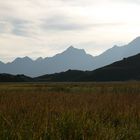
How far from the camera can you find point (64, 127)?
9.16m

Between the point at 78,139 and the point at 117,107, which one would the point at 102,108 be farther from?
the point at 78,139

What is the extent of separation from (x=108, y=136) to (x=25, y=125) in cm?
195

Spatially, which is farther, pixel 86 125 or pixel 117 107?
pixel 117 107

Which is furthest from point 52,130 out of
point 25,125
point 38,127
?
point 25,125

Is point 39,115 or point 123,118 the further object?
point 123,118

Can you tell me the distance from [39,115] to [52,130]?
231 cm

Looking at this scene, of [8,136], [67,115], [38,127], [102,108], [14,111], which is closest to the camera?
→ [8,136]

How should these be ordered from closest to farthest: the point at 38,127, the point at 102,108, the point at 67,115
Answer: the point at 38,127 → the point at 67,115 → the point at 102,108

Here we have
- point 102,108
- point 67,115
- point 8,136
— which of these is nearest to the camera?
point 8,136

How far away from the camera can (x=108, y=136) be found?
829 cm

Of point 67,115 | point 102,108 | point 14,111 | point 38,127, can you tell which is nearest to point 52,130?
point 38,127

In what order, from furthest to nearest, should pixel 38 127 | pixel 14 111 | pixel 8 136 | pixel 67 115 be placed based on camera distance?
pixel 14 111, pixel 67 115, pixel 38 127, pixel 8 136

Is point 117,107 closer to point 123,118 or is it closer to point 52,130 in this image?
point 123,118

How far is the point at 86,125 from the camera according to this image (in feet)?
30.0
